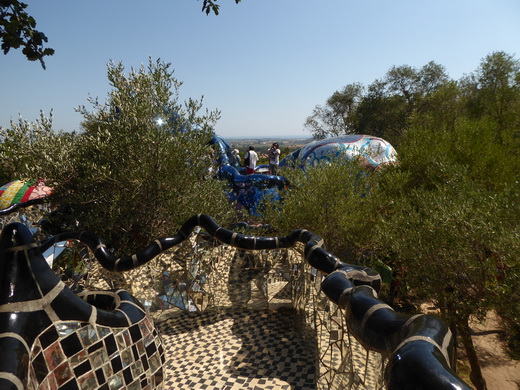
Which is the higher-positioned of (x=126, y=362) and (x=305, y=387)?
(x=126, y=362)

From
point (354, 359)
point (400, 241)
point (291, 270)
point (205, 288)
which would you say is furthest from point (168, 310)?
point (400, 241)

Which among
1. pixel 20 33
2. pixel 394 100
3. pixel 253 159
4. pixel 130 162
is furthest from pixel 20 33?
pixel 394 100

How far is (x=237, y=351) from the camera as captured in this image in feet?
13.9

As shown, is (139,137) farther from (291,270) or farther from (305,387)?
(305,387)

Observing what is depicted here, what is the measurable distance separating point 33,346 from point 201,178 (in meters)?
5.43

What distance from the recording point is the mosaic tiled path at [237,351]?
3.68 metres

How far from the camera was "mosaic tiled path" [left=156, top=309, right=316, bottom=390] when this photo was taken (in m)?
3.68

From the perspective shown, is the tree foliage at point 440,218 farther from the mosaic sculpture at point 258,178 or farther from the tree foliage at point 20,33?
the tree foliage at point 20,33

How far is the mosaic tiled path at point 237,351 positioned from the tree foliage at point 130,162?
7.25 feet

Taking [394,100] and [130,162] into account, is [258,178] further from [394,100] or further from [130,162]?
[394,100]

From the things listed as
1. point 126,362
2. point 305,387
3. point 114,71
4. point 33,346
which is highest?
point 114,71

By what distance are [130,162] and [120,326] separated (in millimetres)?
4201

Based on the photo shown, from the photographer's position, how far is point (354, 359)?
265 centimetres

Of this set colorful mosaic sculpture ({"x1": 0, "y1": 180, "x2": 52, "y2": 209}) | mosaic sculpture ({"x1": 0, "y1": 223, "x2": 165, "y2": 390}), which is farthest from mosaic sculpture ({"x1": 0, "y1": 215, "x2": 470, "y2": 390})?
colorful mosaic sculpture ({"x1": 0, "y1": 180, "x2": 52, "y2": 209})
